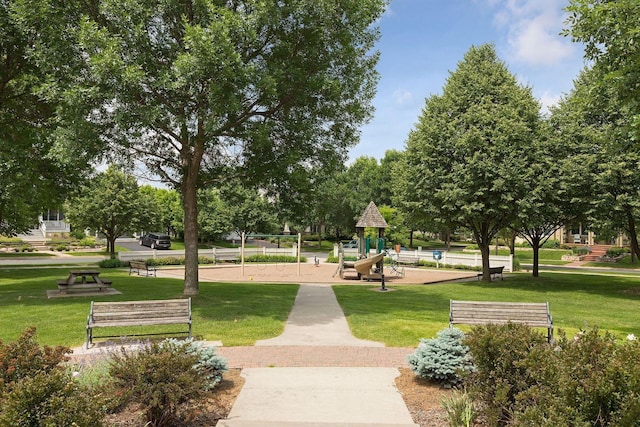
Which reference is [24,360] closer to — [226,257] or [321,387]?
[321,387]

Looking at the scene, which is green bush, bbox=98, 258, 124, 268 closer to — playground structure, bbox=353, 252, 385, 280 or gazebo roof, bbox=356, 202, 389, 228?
gazebo roof, bbox=356, 202, 389, 228

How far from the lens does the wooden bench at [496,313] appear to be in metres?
9.31

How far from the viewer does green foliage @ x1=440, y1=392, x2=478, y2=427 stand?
5.36 metres

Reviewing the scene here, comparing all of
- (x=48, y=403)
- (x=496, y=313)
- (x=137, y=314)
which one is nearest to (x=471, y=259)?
(x=496, y=313)

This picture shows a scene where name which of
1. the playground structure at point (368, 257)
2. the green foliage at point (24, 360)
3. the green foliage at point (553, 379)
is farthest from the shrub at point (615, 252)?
the green foliage at point (24, 360)

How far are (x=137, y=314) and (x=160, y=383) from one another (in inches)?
177

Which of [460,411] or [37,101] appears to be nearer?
[460,411]

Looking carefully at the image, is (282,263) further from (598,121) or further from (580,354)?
(580,354)

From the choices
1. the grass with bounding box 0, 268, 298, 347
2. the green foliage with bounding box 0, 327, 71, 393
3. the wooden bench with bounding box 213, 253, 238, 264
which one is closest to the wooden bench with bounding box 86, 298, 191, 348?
the grass with bounding box 0, 268, 298, 347

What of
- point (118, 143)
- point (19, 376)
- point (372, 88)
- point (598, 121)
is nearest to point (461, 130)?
point (598, 121)

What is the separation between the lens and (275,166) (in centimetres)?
1477

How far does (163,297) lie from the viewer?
15.9 m

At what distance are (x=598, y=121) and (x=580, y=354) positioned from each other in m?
22.8

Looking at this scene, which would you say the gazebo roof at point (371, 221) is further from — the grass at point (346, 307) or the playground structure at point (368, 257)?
the grass at point (346, 307)
